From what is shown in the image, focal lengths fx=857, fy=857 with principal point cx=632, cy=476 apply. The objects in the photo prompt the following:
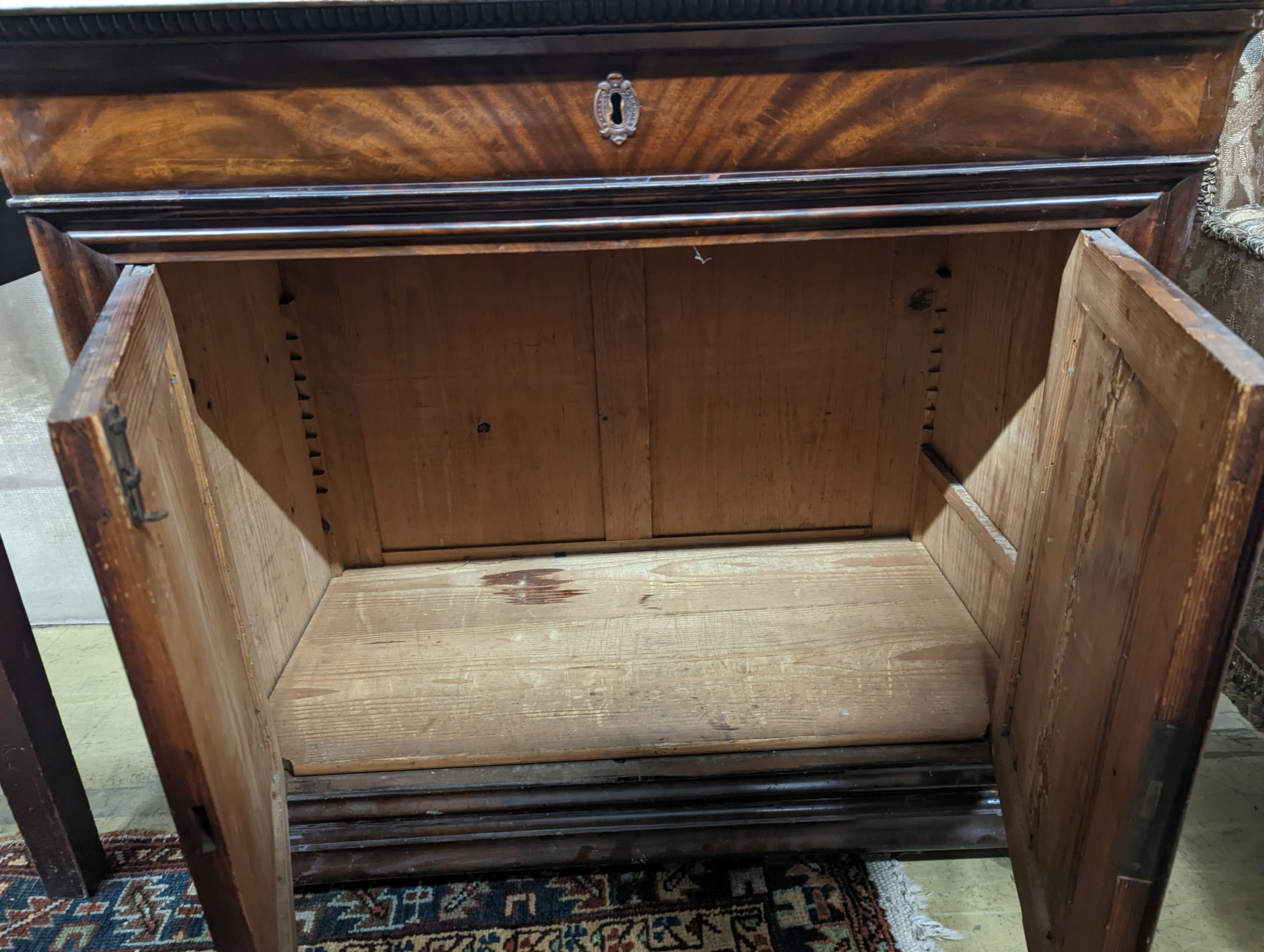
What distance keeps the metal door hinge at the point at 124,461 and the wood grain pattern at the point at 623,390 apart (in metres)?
0.80

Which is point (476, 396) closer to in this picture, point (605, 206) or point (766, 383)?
point (766, 383)

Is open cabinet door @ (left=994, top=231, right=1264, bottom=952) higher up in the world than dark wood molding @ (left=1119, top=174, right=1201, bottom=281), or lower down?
lower down

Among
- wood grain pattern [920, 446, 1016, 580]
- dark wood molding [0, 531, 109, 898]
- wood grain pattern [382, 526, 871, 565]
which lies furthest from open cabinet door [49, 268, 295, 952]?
wood grain pattern [920, 446, 1016, 580]

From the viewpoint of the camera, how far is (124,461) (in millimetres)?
580

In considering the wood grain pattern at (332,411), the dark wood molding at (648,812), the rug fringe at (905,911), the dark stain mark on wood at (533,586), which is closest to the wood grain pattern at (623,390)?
the dark stain mark on wood at (533,586)

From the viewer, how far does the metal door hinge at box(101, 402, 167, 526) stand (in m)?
0.56

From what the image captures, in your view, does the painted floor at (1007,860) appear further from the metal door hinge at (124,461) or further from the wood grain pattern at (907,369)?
the metal door hinge at (124,461)

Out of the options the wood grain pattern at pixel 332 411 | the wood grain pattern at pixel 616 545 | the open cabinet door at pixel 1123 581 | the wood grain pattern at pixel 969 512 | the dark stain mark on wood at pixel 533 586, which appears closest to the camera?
the open cabinet door at pixel 1123 581

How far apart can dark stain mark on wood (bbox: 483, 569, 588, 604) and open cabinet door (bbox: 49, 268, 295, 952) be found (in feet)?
1.88

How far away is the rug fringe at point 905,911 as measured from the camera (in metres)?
1.02

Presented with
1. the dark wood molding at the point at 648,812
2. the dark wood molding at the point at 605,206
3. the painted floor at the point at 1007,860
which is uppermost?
the dark wood molding at the point at 605,206

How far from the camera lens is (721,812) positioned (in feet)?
3.47

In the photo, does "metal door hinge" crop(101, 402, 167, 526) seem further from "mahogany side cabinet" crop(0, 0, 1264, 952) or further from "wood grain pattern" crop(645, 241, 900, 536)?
"wood grain pattern" crop(645, 241, 900, 536)

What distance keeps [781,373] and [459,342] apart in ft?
1.68
